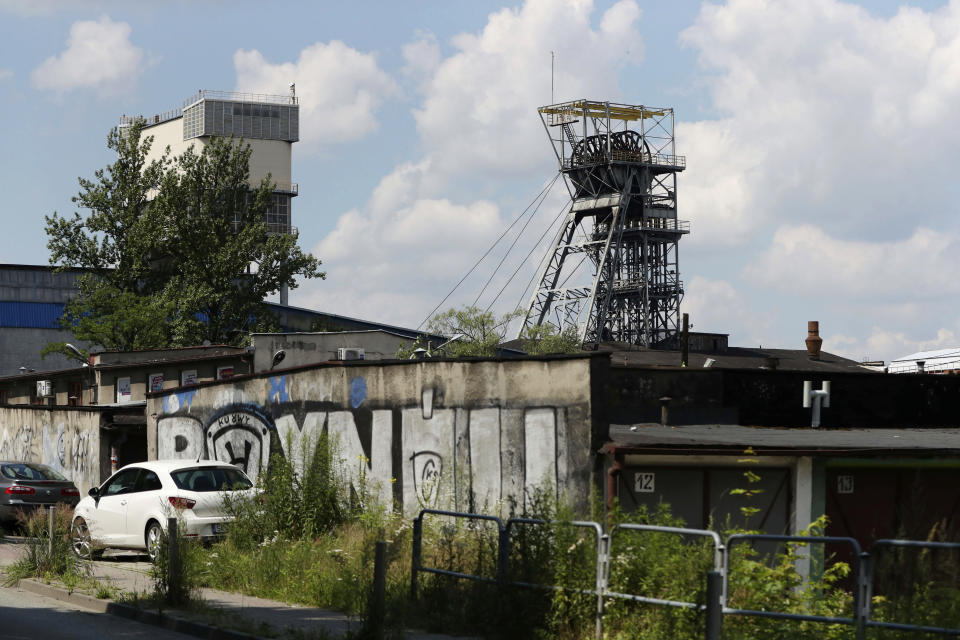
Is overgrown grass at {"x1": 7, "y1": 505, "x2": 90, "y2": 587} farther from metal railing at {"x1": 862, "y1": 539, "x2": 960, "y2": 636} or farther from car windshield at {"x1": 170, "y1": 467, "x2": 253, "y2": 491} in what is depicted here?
metal railing at {"x1": 862, "y1": 539, "x2": 960, "y2": 636}

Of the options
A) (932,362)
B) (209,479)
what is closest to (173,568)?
(209,479)

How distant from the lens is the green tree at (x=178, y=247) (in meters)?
64.8

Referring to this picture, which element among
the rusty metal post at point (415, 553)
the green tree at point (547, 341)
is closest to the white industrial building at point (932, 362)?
the green tree at point (547, 341)

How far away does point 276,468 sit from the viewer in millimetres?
18938

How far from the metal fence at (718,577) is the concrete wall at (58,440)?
65.9ft

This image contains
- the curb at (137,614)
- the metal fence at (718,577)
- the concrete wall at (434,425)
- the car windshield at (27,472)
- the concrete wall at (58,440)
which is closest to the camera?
the metal fence at (718,577)

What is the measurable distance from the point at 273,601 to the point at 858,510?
9.78m

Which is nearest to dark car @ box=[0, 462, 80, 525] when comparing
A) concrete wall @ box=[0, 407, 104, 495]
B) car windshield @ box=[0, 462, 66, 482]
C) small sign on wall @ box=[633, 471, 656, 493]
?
car windshield @ box=[0, 462, 66, 482]

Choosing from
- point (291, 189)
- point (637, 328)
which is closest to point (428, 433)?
point (637, 328)

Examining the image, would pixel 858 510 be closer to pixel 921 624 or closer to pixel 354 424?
pixel 354 424

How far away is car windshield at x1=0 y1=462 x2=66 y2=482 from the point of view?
82.4 ft

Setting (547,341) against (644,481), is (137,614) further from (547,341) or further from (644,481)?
(547,341)

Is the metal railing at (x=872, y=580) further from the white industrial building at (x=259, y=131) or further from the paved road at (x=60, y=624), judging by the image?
the white industrial building at (x=259, y=131)

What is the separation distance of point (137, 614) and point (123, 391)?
101 feet
